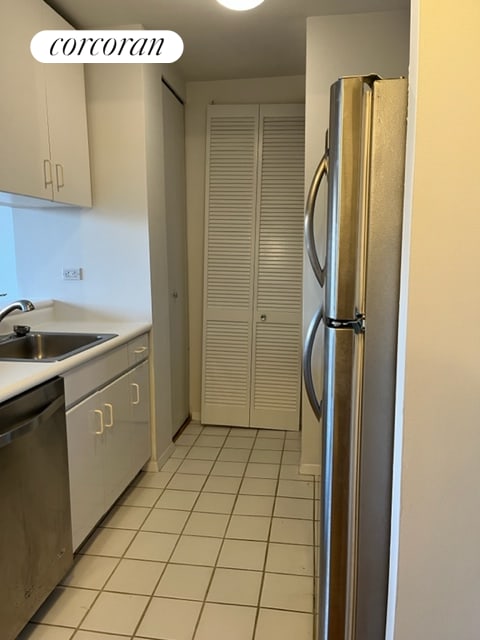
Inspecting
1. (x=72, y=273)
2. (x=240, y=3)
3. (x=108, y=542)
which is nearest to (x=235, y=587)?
(x=108, y=542)

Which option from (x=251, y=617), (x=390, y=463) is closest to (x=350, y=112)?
(x=390, y=463)

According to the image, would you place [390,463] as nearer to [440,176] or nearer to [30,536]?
[440,176]

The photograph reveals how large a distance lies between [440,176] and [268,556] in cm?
168

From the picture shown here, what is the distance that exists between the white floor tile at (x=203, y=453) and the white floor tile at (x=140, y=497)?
0.43 m

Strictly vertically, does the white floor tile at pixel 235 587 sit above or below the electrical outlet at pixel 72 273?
below

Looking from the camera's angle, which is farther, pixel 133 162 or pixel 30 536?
pixel 133 162

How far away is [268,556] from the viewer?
6.40ft

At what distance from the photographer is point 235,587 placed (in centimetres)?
177

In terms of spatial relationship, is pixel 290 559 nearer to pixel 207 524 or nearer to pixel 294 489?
pixel 207 524

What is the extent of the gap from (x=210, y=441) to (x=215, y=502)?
0.77m

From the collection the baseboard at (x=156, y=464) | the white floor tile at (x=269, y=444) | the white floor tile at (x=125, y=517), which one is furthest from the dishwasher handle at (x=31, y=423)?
the white floor tile at (x=269, y=444)

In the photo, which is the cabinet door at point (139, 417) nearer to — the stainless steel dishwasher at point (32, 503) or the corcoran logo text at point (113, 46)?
the stainless steel dishwasher at point (32, 503)

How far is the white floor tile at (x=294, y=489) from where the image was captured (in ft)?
7.98

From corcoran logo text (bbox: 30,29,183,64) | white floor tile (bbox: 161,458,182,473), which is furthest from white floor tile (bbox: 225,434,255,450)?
corcoran logo text (bbox: 30,29,183,64)
